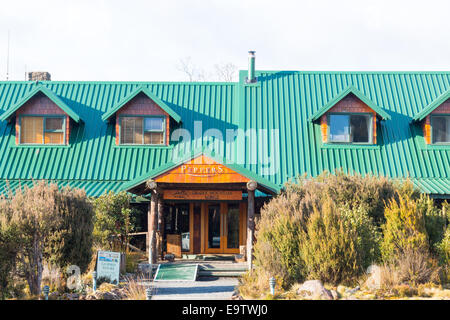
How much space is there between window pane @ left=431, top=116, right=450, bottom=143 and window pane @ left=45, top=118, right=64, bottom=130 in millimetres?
16022

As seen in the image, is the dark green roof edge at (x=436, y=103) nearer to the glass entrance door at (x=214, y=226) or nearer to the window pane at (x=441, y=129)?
the window pane at (x=441, y=129)

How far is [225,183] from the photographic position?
18453 mm

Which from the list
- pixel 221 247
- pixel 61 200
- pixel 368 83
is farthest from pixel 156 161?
pixel 368 83

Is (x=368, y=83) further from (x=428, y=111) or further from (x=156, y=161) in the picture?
(x=156, y=161)

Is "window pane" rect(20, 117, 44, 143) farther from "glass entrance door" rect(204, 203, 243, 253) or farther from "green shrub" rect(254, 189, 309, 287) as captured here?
"green shrub" rect(254, 189, 309, 287)

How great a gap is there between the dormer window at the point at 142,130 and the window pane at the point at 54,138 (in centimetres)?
263

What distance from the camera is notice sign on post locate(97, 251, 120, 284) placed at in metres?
14.5

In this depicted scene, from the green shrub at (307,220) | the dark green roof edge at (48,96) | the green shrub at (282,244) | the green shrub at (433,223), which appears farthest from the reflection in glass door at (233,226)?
the green shrub at (433,223)

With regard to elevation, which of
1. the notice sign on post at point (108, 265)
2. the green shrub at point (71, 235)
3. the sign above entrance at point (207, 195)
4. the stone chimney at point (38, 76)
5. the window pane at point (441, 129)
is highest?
the stone chimney at point (38, 76)

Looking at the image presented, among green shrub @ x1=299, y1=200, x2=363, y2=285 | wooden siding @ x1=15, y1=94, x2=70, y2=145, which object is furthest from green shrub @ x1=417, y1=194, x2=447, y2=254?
wooden siding @ x1=15, y1=94, x2=70, y2=145

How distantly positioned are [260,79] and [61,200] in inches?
566

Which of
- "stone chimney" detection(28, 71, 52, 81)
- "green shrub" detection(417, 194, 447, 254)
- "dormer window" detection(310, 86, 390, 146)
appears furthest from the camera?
"stone chimney" detection(28, 71, 52, 81)

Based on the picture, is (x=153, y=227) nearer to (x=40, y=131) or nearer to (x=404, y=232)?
(x=404, y=232)

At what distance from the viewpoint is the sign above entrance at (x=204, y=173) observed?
58.7 feet
